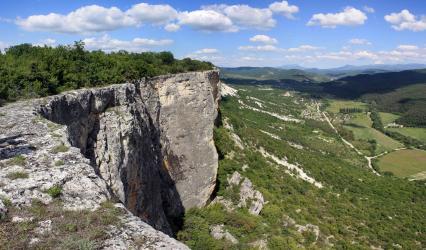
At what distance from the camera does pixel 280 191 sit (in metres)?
62.2

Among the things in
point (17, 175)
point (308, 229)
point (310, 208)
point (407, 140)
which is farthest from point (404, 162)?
point (17, 175)

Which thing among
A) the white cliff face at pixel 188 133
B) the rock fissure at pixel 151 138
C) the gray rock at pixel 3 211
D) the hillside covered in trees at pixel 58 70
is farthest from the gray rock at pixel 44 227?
the white cliff face at pixel 188 133

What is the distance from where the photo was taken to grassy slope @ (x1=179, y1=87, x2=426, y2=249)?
42.9m

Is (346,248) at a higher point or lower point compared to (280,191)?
lower

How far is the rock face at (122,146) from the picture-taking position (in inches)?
554

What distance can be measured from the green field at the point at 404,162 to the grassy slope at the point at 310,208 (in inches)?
724

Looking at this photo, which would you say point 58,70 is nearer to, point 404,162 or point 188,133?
point 188,133

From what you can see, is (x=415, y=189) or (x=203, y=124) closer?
(x=203, y=124)

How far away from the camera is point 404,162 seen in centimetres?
14462

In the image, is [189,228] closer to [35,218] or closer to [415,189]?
[35,218]

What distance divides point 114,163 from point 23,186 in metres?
12.1

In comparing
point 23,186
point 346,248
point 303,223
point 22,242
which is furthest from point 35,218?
point 346,248

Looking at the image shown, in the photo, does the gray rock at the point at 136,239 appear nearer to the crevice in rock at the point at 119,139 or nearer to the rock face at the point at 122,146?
the rock face at the point at 122,146

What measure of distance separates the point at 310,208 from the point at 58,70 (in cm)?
4708
